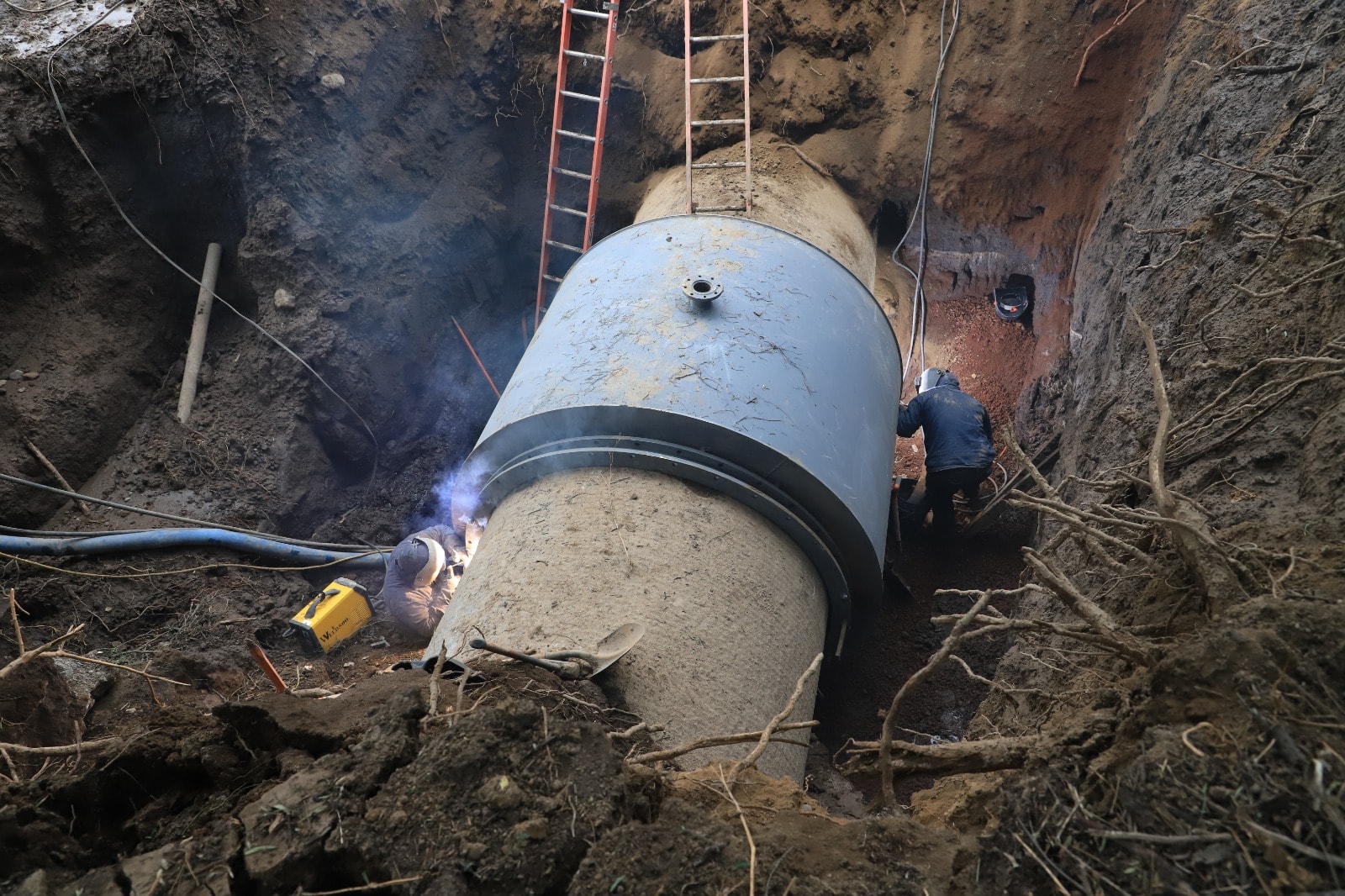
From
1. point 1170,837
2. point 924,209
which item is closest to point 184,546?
point 1170,837

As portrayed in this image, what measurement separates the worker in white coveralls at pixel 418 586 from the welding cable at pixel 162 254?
124 cm

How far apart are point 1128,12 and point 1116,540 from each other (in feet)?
15.4

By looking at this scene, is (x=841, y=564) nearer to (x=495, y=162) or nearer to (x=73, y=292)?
(x=495, y=162)

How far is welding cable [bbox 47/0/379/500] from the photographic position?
4.79 m

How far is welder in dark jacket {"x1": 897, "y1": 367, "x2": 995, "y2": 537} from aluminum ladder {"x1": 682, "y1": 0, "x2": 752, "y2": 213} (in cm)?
192

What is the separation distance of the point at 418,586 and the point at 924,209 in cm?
423

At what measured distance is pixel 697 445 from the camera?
3225 mm

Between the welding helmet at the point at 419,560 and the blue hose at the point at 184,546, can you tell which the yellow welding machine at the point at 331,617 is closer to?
the blue hose at the point at 184,546

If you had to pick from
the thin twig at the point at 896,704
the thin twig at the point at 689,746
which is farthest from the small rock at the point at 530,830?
the thin twig at the point at 896,704

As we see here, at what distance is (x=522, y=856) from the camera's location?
64.7 inches

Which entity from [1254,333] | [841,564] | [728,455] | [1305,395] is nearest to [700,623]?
[728,455]

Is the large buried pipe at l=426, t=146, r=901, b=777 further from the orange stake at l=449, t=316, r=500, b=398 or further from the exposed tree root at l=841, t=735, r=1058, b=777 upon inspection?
the orange stake at l=449, t=316, r=500, b=398

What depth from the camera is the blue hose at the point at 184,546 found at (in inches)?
171

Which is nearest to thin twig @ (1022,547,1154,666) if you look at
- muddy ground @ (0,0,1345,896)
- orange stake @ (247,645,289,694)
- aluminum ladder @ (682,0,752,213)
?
muddy ground @ (0,0,1345,896)
